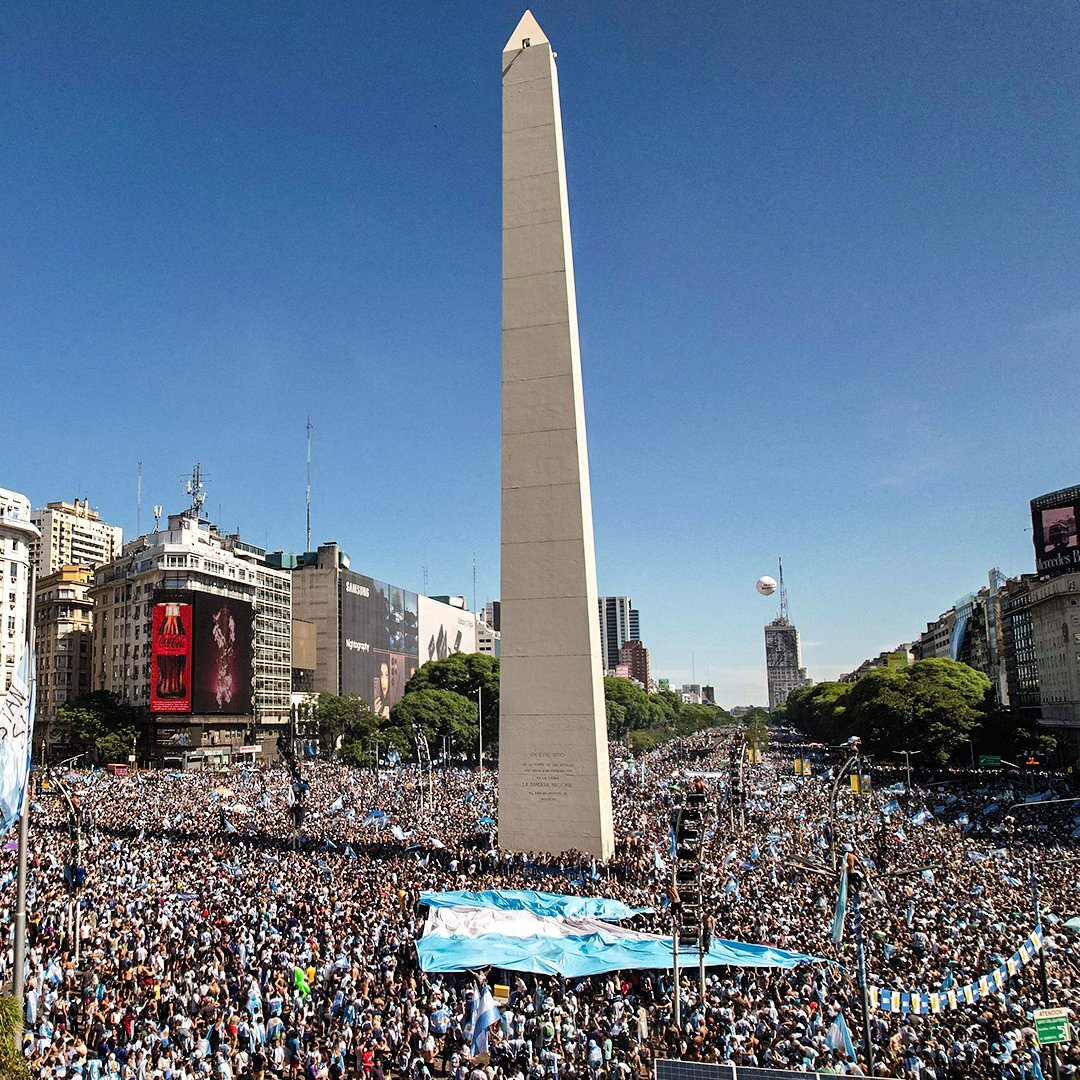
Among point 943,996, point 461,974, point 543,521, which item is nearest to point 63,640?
point 543,521

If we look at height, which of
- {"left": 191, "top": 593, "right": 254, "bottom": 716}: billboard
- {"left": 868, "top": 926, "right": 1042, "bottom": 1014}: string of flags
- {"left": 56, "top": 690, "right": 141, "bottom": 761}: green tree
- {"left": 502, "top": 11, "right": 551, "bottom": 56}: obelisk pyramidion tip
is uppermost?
{"left": 502, "top": 11, "right": 551, "bottom": 56}: obelisk pyramidion tip

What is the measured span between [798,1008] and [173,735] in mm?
77129

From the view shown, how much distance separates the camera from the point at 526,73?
37.5 meters

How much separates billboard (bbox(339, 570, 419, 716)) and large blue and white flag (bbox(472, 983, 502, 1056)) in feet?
368

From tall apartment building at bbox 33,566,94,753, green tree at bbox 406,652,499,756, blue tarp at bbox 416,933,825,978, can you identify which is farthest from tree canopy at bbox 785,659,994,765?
tall apartment building at bbox 33,566,94,753

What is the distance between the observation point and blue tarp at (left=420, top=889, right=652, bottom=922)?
21.9m

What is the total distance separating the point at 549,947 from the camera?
18.9 metres

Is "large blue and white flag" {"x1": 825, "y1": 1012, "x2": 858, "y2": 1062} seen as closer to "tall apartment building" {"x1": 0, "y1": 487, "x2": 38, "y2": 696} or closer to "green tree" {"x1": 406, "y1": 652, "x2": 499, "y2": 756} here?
"tall apartment building" {"x1": 0, "y1": 487, "x2": 38, "y2": 696}

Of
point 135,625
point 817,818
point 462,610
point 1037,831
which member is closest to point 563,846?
point 817,818

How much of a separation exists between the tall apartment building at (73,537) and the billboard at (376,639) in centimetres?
5489

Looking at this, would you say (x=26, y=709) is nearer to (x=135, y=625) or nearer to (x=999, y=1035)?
(x=999, y=1035)

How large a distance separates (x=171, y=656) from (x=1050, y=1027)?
75.2m

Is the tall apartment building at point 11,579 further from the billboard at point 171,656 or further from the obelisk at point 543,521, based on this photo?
the obelisk at point 543,521

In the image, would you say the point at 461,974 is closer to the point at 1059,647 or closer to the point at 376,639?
the point at 1059,647
